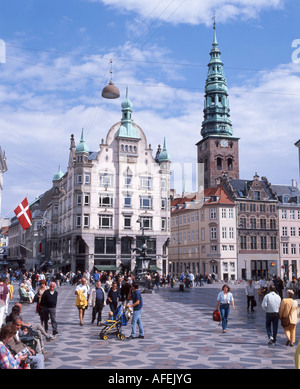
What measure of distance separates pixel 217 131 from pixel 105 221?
142 feet

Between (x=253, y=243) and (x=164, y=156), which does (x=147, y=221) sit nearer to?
(x=164, y=156)

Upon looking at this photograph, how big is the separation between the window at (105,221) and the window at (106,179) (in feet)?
14.2

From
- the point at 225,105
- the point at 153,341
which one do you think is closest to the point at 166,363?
the point at 153,341

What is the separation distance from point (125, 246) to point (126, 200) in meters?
6.25

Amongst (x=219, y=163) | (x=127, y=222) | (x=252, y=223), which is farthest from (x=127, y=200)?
(x=219, y=163)

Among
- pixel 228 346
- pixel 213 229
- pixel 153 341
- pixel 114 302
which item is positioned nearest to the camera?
pixel 228 346

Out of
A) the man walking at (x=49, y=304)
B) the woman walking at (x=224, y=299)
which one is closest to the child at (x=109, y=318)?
the man walking at (x=49, y=304)

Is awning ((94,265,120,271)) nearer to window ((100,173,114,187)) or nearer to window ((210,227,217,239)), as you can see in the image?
window ((100,173,114,187))

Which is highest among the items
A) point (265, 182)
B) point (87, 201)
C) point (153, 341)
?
point (265, 182)

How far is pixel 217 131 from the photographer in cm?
9544

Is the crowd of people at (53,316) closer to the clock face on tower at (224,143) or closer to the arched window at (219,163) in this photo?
the arched window at (219,163)
